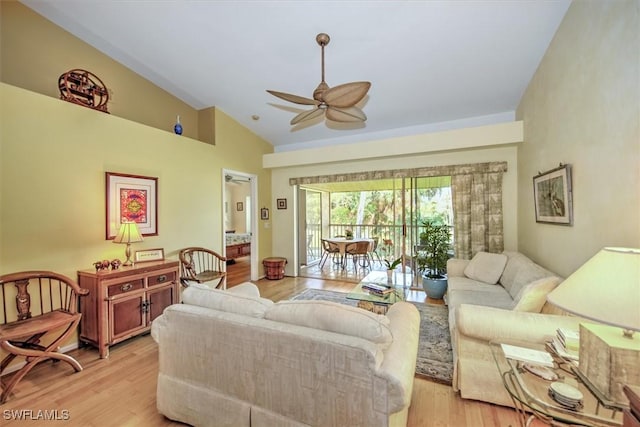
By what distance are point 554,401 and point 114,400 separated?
273 cm

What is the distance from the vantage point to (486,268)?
11.1ft

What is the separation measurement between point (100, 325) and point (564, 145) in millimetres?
4653

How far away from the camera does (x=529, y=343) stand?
163 centimetres

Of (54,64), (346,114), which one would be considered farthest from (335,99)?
(54,64)

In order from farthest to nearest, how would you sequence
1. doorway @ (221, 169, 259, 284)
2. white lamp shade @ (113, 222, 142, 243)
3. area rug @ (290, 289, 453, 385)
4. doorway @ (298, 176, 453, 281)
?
doorway @ (221, 169, 259, 284), doorway @ (298, 176, 453, 281), white lamp shade @ (113, 222, 142, 243), area rug @ (290, 289, 453, 385)

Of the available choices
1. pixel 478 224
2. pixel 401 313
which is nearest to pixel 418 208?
pixel 478 224

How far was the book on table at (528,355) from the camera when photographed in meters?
1.37

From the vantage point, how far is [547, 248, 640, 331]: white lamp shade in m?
0.95

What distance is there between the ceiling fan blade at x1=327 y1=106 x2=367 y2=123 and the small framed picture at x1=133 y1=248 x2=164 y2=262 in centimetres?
274

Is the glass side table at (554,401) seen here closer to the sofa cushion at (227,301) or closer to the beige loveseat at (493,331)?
the beige loveseat at (493,331)

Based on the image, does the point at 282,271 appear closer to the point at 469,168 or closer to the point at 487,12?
the point at 469,168

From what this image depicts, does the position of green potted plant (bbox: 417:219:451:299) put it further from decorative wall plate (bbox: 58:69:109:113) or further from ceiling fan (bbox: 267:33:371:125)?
decorative wall plate (bbox: 58:69:109:113)

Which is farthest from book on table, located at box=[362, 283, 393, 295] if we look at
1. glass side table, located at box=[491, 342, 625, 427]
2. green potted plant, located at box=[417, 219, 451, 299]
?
glass side table, located at box=[491, 342, 625, 427]

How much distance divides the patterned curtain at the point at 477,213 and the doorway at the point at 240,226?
373 cm
